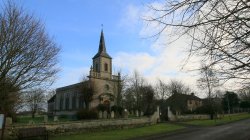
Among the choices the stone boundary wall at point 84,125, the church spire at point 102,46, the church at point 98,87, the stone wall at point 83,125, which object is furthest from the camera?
the church spire at point 102,46

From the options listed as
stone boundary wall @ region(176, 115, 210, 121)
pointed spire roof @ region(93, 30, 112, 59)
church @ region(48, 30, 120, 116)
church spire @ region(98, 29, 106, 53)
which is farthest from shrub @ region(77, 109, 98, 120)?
church spire @ region(98, 29, 106, 53)

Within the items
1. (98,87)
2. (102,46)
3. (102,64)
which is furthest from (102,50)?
(98,87)

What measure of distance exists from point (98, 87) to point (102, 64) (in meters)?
5.60

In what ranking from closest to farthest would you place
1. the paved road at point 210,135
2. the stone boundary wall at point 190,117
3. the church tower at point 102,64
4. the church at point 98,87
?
the paved road at point 210,135 → the stone boundary wall at point 190,117 → the church at point 98,87 → the church tower at point 102,64

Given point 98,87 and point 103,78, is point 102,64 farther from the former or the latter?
point 98,87

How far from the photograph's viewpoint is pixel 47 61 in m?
19.7

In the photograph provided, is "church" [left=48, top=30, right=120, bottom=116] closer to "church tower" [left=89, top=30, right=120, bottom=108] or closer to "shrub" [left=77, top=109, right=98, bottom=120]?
"church tower" [left=89, top=30, right=120, bottom=108]

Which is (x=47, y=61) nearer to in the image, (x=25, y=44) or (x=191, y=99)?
(x=25, y=44)

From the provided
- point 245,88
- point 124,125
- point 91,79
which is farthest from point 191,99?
point 245,88

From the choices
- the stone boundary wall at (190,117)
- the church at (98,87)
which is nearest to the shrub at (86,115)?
the church at (98,87)

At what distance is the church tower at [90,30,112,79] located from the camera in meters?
61.7

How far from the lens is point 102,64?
62188mm

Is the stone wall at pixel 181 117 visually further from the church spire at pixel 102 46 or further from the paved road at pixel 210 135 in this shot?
the church spire at pixel 102 46

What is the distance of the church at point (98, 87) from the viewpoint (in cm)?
5784
